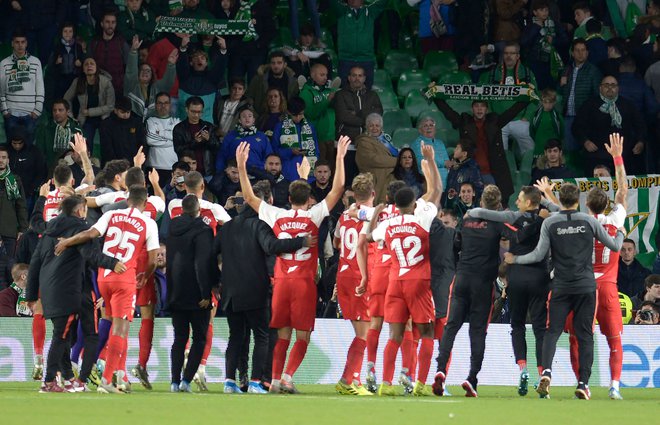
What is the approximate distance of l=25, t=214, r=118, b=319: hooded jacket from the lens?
14.3 meters

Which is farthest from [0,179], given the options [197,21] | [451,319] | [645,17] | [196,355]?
[645,17]

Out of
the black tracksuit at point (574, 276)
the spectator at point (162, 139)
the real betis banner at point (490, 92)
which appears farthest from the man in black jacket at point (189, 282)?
the real betis banner at point (490, 92)

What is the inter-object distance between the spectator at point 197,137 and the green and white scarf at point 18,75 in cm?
251

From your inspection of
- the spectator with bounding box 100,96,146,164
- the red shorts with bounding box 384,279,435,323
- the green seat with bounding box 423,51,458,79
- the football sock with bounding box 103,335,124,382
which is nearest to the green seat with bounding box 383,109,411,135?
the green seat with bounding box 423,51,458,79

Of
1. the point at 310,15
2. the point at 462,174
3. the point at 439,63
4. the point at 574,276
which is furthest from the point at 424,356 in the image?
the point at 439,63

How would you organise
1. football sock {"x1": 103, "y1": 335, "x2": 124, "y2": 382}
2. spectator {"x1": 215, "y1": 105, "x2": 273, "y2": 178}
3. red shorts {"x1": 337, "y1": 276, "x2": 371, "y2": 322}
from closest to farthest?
football sock {"x1": 103, "y1": 335, "x2": 124, "y2": 382} < red shorts {"x1": 337, "y1": 276, "x2": 371, "y2": 322} < spectator {"x1": 215, "y1": 105, "x2": 273, "y2": 178}

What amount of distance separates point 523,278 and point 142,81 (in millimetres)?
10064

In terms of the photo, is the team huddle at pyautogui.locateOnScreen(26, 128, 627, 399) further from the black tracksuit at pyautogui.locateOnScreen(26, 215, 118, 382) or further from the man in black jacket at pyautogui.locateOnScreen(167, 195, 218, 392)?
the man in black jacket at pyautogui.locateOnScreen(167, 195, 218, 392)

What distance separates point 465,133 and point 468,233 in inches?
360

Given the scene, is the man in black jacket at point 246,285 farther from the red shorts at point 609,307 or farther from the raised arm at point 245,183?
the red shorts at point 609,307

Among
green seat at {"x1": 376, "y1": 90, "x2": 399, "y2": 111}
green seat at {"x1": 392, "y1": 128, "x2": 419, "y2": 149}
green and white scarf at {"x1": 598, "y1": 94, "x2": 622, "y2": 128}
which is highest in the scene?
green seat at {"x1": 376, "y1": 90, "x2": 399, "y2": 111}

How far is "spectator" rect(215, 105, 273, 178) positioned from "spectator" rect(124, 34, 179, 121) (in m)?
1.68

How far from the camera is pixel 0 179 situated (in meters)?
20.9

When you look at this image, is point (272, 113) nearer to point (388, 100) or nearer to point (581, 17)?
point (388, 100)
